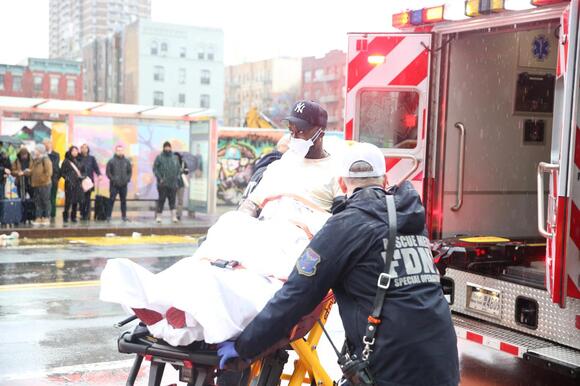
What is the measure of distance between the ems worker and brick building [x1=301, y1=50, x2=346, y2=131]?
103749 mm

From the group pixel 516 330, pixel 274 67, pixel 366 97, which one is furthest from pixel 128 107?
pixel 274 67

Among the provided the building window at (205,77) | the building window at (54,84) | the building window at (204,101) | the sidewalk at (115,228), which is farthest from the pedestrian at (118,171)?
the building window at (205,77)

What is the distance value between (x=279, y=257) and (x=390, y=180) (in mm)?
3477

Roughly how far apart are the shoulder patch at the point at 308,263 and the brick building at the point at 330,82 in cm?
10377

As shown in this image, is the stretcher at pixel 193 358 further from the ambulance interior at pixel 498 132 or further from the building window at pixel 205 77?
→ the building window at pixel 205 77

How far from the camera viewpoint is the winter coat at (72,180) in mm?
17359

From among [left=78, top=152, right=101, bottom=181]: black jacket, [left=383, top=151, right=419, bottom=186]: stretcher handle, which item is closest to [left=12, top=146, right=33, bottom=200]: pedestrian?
[left=78, top=152, right=101, bottom=181]: black jacket

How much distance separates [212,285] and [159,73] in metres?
109

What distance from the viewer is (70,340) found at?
7453mm

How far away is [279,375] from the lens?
13.2 feet

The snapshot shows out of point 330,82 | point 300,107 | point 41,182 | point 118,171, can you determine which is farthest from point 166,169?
point 330,82

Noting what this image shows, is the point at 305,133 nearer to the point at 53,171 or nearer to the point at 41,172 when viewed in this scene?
the point at 41,172

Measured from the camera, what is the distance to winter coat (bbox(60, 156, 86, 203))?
17.4 m

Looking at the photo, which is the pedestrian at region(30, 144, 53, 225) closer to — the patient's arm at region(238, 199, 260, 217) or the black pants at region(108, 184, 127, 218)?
the black pants at region(108, 184, 127, 218)
